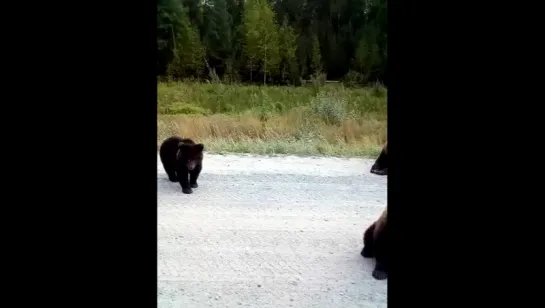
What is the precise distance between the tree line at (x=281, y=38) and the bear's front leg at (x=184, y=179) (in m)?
1.76

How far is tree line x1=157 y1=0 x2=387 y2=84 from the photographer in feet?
18.6

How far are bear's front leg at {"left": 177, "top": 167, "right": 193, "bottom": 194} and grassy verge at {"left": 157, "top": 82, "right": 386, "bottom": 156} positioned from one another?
1154 mm

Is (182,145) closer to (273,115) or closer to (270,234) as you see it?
(270,234)

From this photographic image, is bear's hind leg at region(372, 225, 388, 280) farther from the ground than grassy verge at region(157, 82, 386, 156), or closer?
closer

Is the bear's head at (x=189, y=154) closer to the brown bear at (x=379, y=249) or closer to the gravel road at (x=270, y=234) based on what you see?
the gravel road at (x=270, y=234)

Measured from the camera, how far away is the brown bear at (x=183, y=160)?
4070 mm

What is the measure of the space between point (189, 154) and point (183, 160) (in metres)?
0.07

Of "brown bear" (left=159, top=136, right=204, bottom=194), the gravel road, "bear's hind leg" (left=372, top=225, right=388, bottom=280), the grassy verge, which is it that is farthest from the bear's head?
"bear's hind leg" (left=372, top=225, right=388, bottom=280)

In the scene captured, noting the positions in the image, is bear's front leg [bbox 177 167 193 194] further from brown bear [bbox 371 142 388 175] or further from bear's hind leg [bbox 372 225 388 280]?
bear's hind leg [bbox 372 225 388 280]

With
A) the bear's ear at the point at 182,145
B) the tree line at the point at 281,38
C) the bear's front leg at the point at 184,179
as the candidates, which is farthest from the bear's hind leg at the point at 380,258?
the tree line at the point at 281,38

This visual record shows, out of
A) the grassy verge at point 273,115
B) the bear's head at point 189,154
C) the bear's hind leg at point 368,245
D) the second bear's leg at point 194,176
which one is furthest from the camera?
the grassy verge at point 273,115
